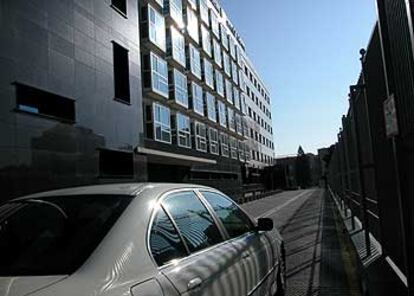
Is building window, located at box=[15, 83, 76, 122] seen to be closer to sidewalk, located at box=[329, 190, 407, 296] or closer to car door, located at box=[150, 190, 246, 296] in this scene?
sidewalk, located at box=[329, 190, 407, 296]

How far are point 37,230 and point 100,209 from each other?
386 millimetres

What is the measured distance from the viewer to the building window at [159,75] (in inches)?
1158

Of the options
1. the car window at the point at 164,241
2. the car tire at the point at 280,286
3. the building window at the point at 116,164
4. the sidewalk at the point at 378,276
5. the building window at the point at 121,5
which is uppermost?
the building window at the point at 121,5

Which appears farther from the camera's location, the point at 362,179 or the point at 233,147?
the point at 233,147

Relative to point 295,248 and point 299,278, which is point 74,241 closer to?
point 299,278

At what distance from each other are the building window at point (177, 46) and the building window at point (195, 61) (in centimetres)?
204

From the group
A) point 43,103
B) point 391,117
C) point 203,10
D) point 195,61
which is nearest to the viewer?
point 391,117

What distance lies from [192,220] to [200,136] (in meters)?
35.8

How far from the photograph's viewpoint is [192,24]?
1582 inches

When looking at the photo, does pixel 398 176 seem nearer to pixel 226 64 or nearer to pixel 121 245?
pixel 121 245

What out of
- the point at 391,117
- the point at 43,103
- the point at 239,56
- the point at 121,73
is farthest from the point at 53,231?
the point at 239,56

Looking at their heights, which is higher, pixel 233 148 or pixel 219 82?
pixel 219 82

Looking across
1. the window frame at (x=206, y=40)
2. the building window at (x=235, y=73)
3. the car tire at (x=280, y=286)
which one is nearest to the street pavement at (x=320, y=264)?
the car tire at (x=280, y=286)

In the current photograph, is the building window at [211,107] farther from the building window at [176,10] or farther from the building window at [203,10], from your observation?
the building window at [176,10]
